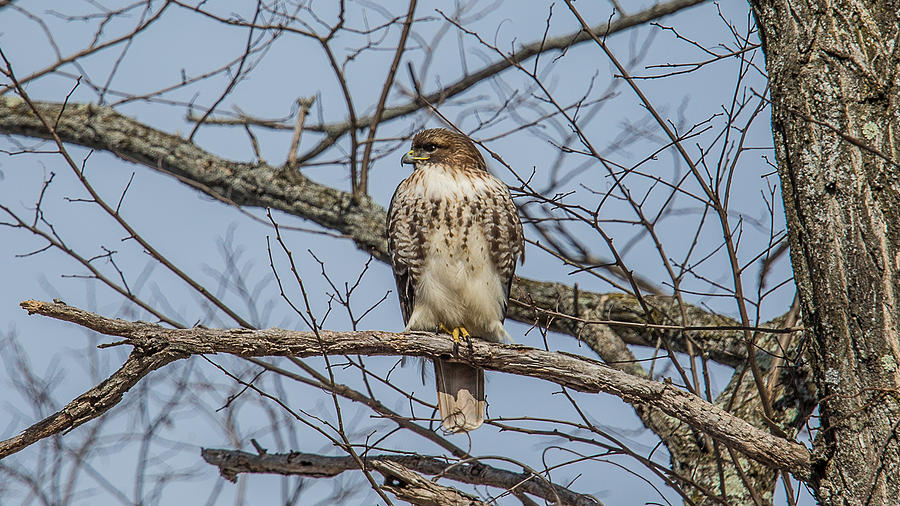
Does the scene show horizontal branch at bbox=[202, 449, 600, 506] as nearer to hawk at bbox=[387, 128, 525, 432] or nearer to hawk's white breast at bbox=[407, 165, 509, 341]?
hawk at bbox=[387, 128, 525, 432]

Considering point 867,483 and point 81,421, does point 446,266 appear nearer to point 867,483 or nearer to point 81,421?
point 81,421

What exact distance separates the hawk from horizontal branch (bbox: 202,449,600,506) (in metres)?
0.35

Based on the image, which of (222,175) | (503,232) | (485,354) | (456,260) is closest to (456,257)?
(456,260)

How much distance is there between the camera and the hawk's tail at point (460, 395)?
14.0ft

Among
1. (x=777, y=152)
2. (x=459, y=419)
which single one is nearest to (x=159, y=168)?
(x=459, y=419)

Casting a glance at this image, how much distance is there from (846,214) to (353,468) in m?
2.36

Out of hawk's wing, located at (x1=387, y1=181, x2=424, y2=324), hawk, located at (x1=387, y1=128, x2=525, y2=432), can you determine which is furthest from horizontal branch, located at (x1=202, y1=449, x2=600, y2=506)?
hawk's wing, located at (x1=387, y1=181, x2=424, y2=324)

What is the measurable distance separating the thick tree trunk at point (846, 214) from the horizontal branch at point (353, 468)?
4.01 feet

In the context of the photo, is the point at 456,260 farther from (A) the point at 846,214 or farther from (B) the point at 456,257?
(A) the point at 846,214

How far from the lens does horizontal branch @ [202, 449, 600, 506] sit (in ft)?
12.1

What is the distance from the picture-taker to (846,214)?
2746 mm

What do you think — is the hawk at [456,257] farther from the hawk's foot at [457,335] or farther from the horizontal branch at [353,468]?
the horizontal branch at [353,468]

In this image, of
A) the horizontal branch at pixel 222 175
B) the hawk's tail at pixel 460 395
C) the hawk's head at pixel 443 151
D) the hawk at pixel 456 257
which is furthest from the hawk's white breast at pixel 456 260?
the horizontal branch at pixel 222 175

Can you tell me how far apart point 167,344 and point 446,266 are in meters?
1.65
